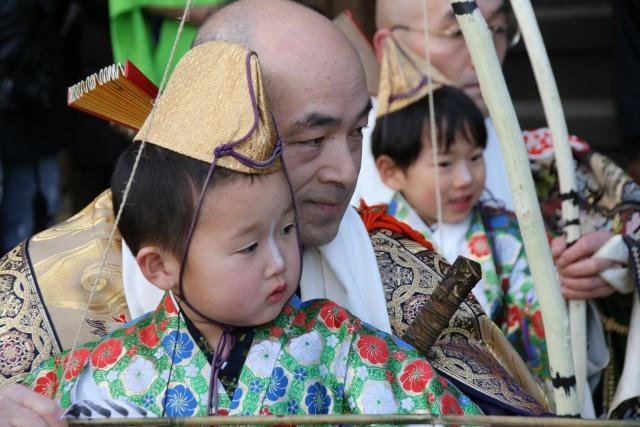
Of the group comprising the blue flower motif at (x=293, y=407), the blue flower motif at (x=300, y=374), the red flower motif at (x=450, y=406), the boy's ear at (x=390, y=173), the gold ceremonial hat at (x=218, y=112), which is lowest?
the boy's ear at (x=390, y=173)

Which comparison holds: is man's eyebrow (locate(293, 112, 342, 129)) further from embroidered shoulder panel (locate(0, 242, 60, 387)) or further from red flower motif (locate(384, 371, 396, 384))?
embroidered shoulder panel (locate(0, 242, 60, 387))

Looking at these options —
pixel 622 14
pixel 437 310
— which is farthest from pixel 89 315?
pixel 622 14

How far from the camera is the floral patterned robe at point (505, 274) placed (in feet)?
12.1

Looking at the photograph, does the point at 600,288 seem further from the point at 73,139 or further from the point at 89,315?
the point at 73,139

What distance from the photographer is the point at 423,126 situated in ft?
12.8

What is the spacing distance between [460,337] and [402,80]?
127 centimetres

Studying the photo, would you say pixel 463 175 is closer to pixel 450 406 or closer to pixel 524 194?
pixel 524 194

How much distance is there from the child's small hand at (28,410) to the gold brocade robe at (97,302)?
A: 1.51 feet

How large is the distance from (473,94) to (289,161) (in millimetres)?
1528

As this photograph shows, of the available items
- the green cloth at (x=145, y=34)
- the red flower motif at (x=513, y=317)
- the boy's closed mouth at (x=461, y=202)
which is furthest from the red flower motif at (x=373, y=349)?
the green cloth at (x=145, y=34)

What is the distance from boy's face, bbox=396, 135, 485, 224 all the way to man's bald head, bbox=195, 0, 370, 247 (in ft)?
3.65

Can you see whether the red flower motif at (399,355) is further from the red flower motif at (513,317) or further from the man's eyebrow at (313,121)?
the red flower motif at (513,317)

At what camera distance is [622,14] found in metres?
5.12

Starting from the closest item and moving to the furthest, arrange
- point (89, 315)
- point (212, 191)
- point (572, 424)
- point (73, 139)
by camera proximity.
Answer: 1. point (572, 424)
2. point (212, 191)
3. point (89, 315)
4. point (73, 139)
